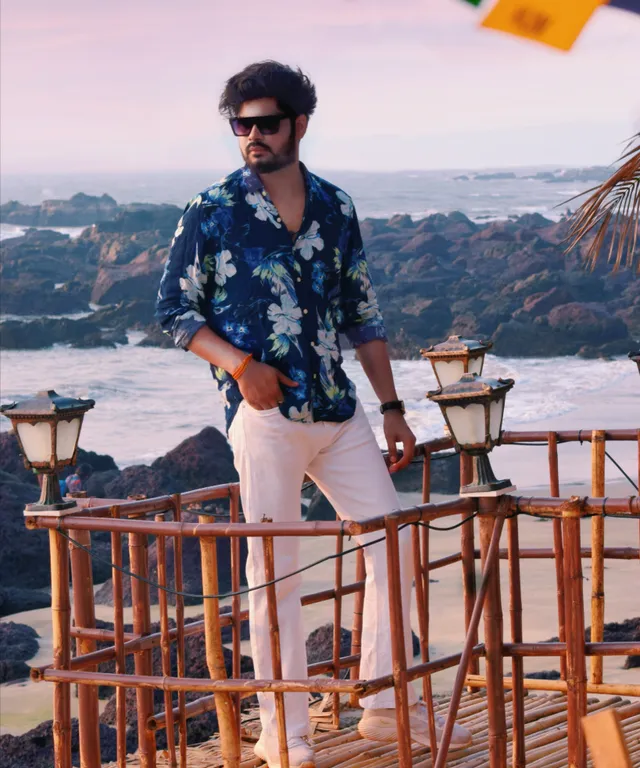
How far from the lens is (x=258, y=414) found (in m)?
3.13

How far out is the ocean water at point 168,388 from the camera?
64.0 ft

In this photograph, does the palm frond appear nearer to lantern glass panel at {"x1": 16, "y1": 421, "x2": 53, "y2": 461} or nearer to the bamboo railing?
the bamboo railing

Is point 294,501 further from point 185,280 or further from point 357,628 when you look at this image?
point 357,628

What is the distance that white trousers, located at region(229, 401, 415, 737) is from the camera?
3137 millimetres

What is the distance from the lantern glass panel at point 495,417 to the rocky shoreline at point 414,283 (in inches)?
731

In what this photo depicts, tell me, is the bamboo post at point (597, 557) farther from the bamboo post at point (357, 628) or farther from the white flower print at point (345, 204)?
the white flower print at point (345, 204)

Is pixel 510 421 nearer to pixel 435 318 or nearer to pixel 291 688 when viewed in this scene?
pixel 435 318

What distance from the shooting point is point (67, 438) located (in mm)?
3184

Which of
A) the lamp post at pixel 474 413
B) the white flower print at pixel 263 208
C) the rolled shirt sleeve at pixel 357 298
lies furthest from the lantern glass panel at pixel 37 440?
the lamp post at pixel 474 413

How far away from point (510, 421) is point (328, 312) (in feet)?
51.3

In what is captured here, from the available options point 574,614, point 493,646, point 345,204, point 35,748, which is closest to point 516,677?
point 493,646

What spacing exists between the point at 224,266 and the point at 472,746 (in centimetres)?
140

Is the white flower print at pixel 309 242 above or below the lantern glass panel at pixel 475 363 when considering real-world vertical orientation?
above

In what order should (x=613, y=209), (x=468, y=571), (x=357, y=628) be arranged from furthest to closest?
1. (x=613, y=209)
2. (x=357, y=628)
3. (x=468, y=571)
